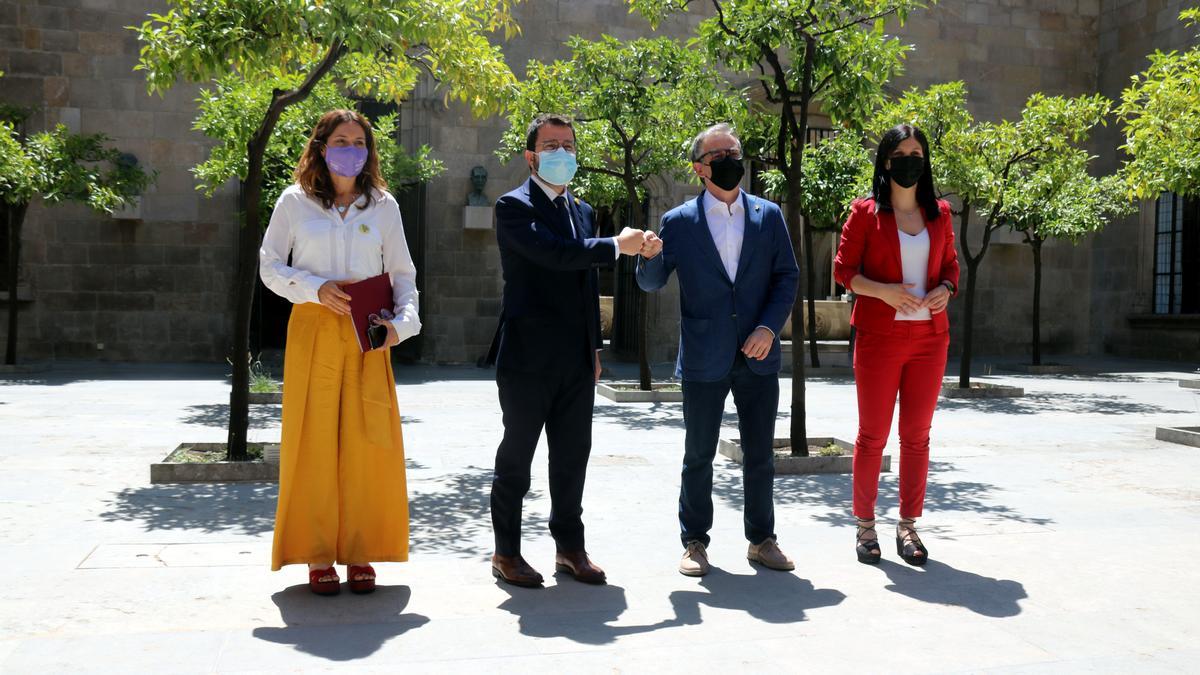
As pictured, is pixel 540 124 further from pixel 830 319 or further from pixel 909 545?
pixel 830 319

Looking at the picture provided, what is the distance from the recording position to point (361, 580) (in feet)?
14.1

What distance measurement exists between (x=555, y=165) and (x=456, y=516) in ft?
7.51

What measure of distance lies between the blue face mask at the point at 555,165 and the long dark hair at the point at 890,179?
1459 mm

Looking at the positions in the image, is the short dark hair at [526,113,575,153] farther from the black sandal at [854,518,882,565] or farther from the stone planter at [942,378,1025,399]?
the stone planter at [942,378,1025,399]

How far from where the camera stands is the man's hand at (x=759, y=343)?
15.4 ft

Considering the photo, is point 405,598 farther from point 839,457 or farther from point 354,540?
point 839,457

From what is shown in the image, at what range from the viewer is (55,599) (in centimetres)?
413

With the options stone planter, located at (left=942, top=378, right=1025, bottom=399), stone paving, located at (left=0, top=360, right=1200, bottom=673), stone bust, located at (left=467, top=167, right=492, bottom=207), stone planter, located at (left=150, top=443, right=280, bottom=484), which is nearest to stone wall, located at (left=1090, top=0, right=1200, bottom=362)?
stone planter, located at (left=942, top=378, right=1025, bottom=399)

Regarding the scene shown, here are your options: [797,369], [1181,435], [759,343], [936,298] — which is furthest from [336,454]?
[1181,435]

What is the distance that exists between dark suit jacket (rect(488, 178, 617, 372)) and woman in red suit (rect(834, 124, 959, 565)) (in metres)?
1.31

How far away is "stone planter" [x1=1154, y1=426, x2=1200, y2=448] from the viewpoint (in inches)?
358

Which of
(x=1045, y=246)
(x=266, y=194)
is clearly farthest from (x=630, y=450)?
(x=1045, y=246)

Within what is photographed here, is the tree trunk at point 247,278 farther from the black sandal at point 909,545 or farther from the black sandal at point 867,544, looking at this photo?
the black sandal at point 909,545

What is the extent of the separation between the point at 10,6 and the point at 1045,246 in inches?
757
